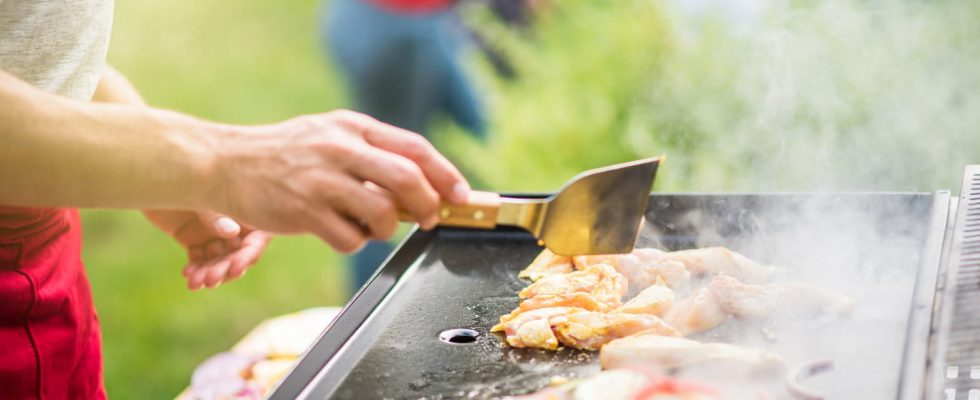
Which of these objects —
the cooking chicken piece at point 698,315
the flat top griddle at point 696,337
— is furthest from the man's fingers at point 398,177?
the cooking chicken piece at point 698,315

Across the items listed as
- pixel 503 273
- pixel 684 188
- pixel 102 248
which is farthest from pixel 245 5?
pixel 503 273

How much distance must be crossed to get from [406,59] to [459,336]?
2815 millimetres

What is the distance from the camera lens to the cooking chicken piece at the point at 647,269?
2.38 metres

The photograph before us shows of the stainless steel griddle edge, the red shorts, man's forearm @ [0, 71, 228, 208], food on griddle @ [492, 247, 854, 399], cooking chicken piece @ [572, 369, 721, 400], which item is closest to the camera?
man's forearm @ [0, 71, 228, 208]

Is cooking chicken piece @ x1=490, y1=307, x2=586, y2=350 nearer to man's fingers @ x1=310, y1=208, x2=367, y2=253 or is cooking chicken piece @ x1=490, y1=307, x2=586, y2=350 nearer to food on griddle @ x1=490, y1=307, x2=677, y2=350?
food on griddle @ x1=490, y1=307, x2=677, y2=350

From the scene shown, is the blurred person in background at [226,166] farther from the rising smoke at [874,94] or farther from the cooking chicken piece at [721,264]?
the rising smoke at [874,94]

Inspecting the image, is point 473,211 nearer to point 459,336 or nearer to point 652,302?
point 459,336

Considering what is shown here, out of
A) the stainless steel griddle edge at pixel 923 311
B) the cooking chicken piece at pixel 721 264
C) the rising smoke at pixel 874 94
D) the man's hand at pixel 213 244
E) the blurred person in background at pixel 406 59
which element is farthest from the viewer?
the blurred person in background at pixel 406 59

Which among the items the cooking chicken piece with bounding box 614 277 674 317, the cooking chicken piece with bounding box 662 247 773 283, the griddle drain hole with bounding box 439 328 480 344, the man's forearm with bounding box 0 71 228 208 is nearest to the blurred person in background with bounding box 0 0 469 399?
the man's forearm with bounding box 0 71 228 208

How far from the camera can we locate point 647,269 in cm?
239

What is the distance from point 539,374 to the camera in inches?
78.6

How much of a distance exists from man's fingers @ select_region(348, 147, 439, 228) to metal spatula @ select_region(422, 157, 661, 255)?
25 cm

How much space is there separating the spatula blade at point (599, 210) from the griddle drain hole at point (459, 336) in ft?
1.14

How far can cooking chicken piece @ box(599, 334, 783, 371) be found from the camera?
1.88 metres
